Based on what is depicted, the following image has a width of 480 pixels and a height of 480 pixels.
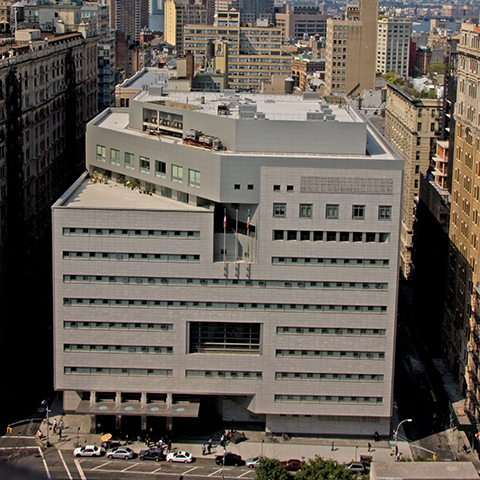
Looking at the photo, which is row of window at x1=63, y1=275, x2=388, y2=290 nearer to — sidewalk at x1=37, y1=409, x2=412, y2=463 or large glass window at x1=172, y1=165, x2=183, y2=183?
large glass window at x1=172, y1=165, x2=183, y2=183

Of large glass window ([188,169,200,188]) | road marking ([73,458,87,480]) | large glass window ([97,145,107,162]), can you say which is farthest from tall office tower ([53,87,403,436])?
Result: large glass window ([97,145,107,162])

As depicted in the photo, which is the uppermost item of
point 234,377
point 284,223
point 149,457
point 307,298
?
point 284,223

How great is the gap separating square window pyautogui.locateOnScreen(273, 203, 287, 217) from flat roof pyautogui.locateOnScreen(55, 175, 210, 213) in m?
8.73

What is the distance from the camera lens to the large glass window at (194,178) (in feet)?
442

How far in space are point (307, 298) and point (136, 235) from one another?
23958 mm

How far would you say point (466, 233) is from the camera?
159 metres

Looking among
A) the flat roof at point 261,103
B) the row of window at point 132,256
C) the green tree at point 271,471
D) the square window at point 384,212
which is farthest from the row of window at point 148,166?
the green tree at point 271,471

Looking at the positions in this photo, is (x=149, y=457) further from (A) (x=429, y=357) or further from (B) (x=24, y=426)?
(A) (x=429, y=357)

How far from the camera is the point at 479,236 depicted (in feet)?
495

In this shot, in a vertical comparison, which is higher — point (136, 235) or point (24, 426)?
point (136, 235)

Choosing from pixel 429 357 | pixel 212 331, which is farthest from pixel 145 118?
pixel 429 357

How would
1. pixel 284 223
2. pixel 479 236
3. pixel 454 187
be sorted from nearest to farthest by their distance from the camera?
pixel 284 223
pixel 479 236
pixel 454 187

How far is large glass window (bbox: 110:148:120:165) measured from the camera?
147m

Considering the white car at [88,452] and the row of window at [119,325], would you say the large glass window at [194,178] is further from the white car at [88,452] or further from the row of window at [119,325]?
the white car at [88,452]
